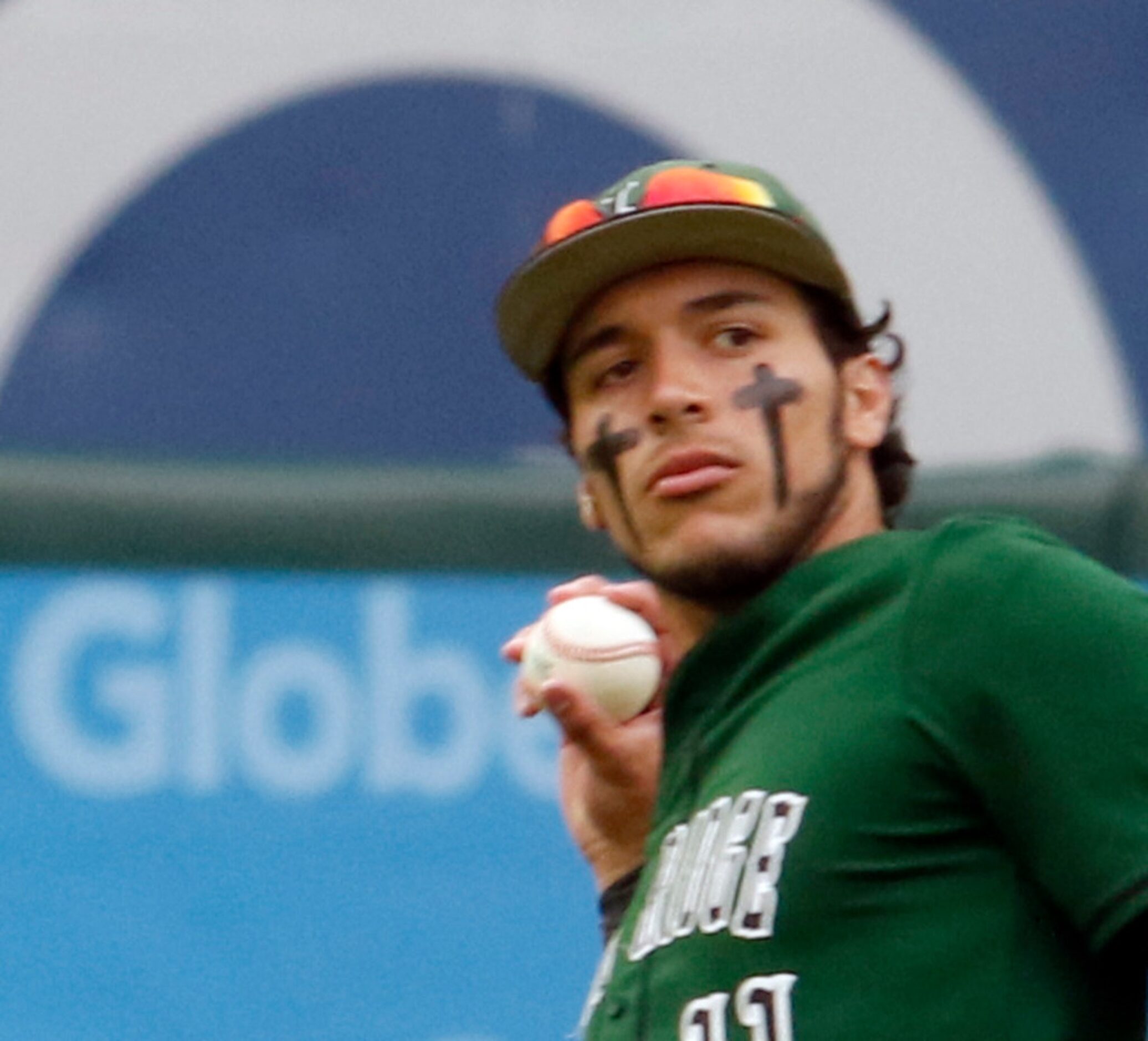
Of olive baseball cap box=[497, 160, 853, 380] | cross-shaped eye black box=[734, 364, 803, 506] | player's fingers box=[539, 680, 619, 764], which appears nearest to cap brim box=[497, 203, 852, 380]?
olive baseball cap box=[497, 160, 853, 380]

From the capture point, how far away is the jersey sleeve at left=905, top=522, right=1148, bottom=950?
154cm

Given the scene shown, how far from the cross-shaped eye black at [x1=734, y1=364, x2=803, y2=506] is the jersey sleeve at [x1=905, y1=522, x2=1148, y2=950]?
0.30 metres

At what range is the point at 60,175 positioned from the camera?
3412 millimetres

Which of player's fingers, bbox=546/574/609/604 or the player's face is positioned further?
player's fingers, bbox=546/574/609/604

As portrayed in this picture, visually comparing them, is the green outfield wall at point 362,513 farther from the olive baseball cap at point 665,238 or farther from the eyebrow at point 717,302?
the eyebrow at point 717,302

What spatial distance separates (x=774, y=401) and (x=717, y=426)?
6cm

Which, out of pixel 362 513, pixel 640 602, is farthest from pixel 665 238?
pixel 362 513

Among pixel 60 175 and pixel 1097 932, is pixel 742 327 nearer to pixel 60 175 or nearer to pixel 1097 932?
pixel 1097 932

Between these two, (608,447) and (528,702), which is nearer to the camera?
(608,447)

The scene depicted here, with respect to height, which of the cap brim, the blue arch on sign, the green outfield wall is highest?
the blue arch on sign

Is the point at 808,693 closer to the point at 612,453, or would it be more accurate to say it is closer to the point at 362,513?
the point at 612,453

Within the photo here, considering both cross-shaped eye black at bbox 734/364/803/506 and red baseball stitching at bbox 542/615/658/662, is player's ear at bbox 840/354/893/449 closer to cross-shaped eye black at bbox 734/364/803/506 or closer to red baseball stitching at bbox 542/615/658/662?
cross-shaped eye black at bbox 734/364/803/506

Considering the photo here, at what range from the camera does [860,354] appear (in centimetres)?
212

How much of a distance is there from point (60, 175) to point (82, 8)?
9.8 inches
